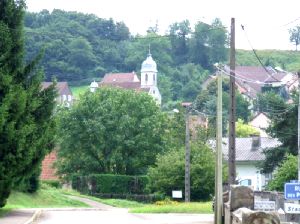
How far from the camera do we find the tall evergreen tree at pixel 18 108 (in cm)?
3059

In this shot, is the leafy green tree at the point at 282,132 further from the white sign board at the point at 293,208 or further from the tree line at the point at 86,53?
the tree line at the point at 86,53

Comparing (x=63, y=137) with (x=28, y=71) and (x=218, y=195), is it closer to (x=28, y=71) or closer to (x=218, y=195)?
(x=28, y=71)

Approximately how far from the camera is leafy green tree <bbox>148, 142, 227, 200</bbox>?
56062 mm

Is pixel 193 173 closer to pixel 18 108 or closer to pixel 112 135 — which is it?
pixel 112 135

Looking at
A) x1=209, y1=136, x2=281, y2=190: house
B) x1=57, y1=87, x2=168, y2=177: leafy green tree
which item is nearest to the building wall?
x1=209, y1=136, x2=281, y2=190: house

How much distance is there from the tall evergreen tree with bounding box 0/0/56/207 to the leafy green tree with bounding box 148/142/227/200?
73.4 feet

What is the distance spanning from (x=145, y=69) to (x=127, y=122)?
110 m

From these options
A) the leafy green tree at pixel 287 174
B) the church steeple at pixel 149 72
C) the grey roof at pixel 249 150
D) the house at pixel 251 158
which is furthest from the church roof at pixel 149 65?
the leafy green tree at pixel 287 174

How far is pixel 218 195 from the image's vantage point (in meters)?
28.4

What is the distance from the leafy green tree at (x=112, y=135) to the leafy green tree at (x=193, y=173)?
21.7m

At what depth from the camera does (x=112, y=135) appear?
82.1 meters

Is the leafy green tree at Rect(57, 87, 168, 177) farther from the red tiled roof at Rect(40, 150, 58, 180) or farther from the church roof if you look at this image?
the church roof

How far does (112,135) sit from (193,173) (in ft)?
87.0

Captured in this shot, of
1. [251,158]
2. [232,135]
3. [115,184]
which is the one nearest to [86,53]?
[251,158]
